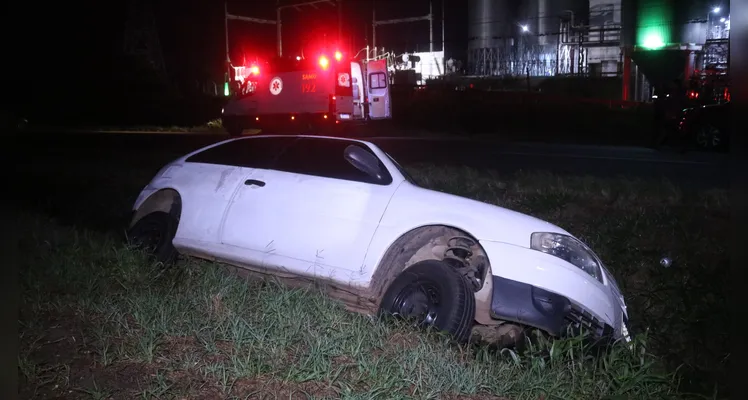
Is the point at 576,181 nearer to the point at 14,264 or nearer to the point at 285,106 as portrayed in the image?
the point at 14,264

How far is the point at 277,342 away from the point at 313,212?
4.81 feet

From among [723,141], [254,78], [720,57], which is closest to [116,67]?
[254,78]

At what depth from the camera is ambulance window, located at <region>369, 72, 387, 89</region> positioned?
2194cm

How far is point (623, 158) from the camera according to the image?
1559cm

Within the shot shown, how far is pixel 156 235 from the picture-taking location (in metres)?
6.29

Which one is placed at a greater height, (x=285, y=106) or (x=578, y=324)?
(x=285, y=106)

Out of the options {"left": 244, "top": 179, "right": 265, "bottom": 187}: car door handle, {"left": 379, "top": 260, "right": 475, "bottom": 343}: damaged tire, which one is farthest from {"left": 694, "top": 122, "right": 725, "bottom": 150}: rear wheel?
{"left": 379, "top": 260, "right": 475, "bottom": 343}: damaged tire

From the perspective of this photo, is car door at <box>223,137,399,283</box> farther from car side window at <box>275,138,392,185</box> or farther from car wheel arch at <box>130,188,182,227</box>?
car wheel arch at <box>130,188,182,227</box>

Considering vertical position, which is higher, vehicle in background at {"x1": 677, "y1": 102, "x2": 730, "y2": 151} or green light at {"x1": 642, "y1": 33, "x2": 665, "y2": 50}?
green light at {"x1": 642, "y1": 33, "x2": 665, "y2": 50}

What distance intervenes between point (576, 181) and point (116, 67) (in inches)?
1613

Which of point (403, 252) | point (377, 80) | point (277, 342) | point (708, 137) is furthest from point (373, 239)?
point (377, 80)

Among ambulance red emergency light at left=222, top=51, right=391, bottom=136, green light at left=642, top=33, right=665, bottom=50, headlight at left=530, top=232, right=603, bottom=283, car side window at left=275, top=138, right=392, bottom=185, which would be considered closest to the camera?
headlight at left=530, top=232, right=603, bottom=283

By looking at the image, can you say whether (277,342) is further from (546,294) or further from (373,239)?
(546,294)

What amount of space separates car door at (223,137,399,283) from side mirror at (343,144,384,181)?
56 millimetres
